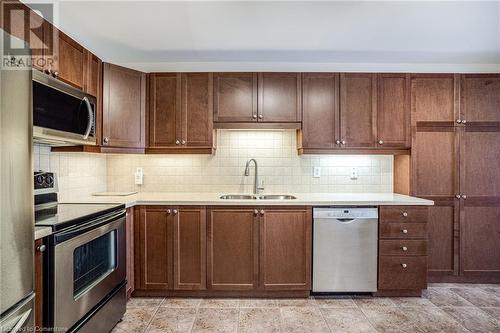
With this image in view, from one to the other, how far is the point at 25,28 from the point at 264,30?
5.55 feet

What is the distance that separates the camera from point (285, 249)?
2.52 metres

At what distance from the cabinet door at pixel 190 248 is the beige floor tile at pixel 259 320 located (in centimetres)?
47

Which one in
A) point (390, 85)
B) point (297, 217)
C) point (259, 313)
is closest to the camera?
point (259, 313)

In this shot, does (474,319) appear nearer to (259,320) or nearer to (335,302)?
(335,302)

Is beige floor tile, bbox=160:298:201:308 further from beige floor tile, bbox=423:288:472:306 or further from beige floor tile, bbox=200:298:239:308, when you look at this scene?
beige floor tile, bbox=423:288:472:306

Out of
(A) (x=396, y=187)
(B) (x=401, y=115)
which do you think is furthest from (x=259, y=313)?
(B) (x=401, y=115)

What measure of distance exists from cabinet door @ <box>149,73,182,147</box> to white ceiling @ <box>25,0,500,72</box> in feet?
1.11

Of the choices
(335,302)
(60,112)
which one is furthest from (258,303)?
(60,112)

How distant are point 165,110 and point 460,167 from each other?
3014 millimetres

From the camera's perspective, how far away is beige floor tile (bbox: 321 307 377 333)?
2.10m

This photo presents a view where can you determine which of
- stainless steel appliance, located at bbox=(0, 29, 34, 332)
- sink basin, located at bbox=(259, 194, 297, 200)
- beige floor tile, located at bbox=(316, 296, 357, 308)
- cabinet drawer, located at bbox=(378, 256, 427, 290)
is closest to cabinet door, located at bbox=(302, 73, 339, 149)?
sink basin, located at bbox=(259, 194, 297, 200)

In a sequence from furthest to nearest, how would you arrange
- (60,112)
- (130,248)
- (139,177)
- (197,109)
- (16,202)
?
(139,177) → (197,109) → (130,248) → (60,112) → (16,202)

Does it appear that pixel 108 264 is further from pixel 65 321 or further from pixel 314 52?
pixel 314 52

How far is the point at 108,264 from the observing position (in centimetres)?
202
